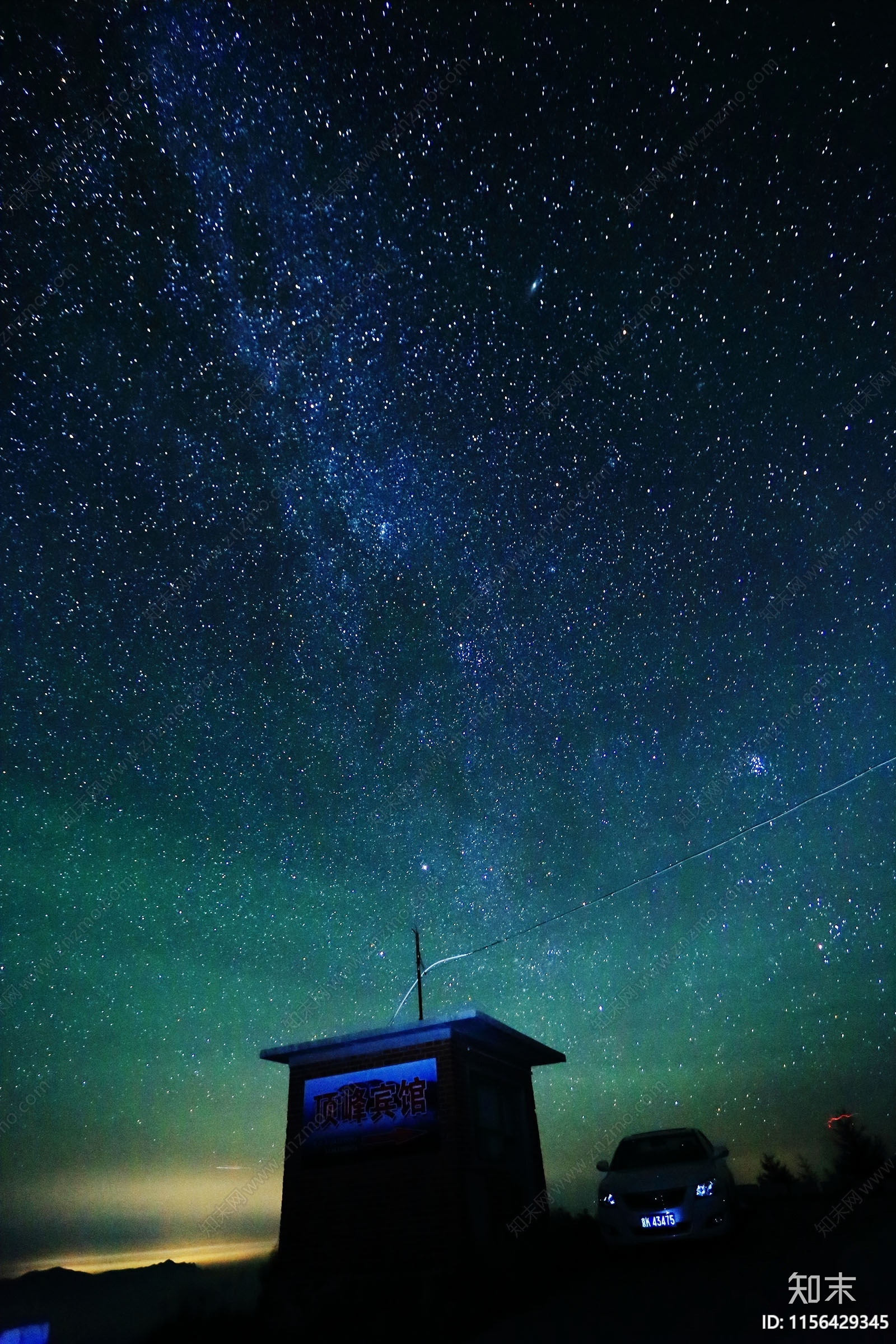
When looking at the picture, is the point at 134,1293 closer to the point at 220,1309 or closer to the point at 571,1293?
the point at 220,1309

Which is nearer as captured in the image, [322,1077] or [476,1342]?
[476,1342]

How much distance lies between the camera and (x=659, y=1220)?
9.19 meters

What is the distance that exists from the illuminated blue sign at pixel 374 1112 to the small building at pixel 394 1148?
0.01 meters

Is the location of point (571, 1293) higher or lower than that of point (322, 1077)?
lower

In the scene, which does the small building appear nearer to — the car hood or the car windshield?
the car windshield

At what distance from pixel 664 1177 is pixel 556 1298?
1904 mm

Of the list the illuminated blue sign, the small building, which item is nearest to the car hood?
the small building

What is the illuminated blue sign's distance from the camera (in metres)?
11.7

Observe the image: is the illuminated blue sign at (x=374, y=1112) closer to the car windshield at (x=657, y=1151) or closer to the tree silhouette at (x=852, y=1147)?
the car windshield at (x=657, y=1151)

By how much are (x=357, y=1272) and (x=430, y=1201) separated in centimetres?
141

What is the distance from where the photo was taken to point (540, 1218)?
13.7 m

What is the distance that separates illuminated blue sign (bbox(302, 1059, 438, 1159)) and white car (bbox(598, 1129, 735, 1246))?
287 centimetres

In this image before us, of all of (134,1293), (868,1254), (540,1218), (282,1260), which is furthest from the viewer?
(540,1218)

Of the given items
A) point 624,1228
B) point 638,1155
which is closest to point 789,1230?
point 638,1155
